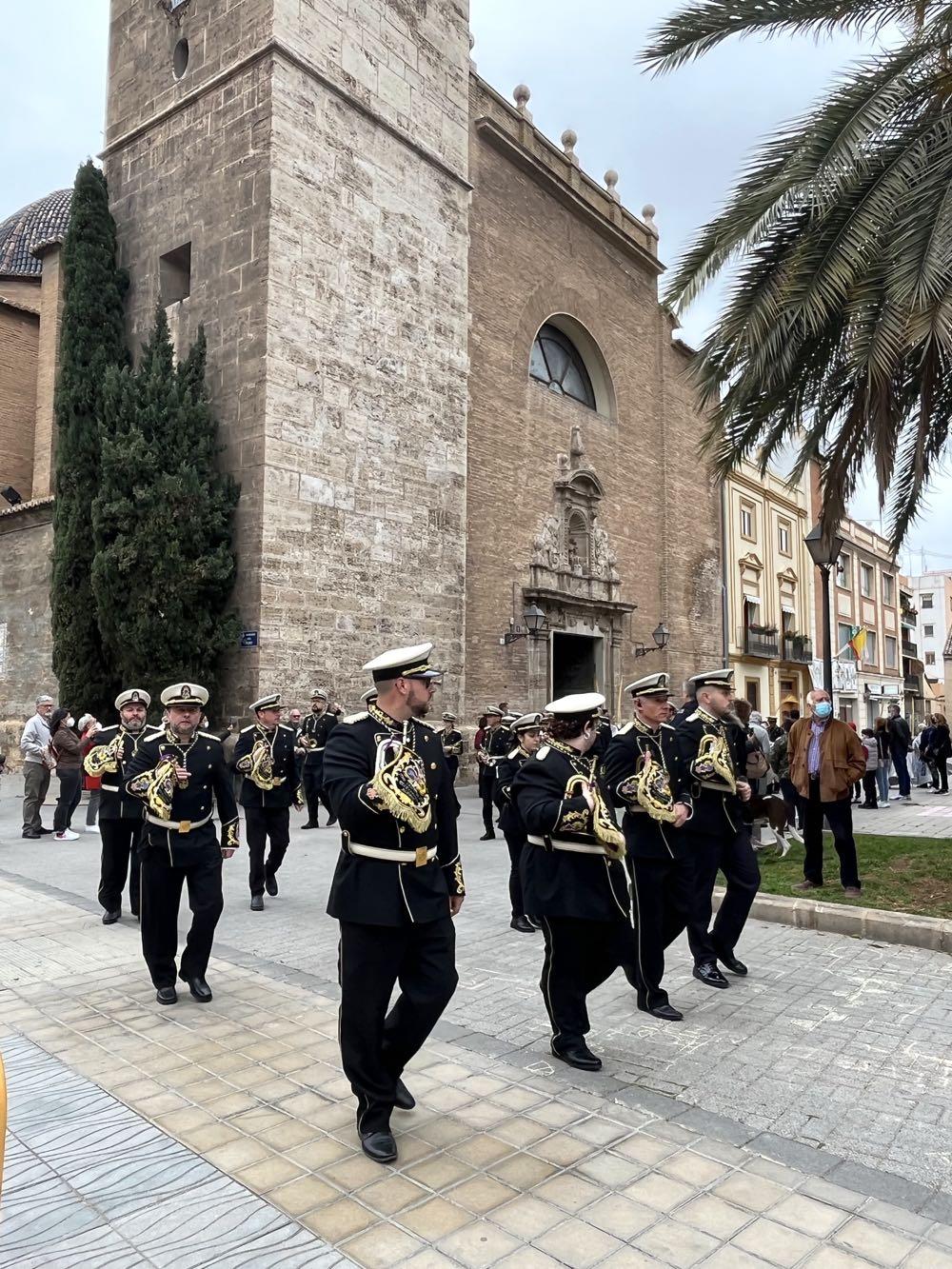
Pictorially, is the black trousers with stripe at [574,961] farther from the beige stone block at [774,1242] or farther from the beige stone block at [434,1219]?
the beige stone block at [774,1242]

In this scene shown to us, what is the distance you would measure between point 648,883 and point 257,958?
301cm

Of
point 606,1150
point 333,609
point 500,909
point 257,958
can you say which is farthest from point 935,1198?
point 333,609

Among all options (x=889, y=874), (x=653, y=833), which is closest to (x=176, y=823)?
(x=653, y=833)

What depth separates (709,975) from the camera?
6117mm

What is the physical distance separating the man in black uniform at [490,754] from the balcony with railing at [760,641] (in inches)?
915

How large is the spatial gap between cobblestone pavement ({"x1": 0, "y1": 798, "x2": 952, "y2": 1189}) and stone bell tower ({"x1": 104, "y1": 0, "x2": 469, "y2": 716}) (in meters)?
9.85

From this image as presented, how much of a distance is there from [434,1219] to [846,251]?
8780mm

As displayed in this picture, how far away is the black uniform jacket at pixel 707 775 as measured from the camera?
20.0ft

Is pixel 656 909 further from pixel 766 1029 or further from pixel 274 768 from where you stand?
pixel 274 768

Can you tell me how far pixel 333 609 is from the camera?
1773cm

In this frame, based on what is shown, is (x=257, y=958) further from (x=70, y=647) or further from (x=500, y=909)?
(x=70, y=647)

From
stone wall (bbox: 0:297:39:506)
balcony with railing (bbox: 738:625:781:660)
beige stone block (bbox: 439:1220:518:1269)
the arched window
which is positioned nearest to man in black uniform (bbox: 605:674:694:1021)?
beige stone block (bbox: 439:1220:518:1269)

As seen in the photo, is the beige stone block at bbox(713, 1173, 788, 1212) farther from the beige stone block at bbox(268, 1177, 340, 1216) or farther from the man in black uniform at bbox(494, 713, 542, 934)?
the man in black uniform at bbox(494, 713, 542, 934)

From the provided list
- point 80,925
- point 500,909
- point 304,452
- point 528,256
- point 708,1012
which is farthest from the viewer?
point 528,256
